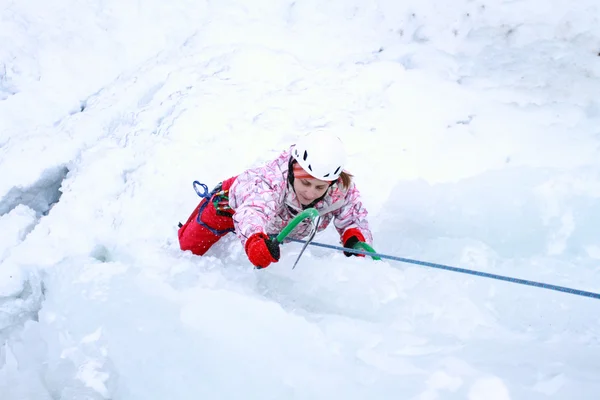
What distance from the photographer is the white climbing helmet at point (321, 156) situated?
2.19 meters

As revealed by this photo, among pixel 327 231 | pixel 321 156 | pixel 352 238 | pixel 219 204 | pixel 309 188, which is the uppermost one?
pixel 321 156

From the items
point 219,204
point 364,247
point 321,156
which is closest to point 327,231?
point 364,247

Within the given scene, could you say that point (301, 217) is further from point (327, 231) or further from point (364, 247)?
point (327, 231)

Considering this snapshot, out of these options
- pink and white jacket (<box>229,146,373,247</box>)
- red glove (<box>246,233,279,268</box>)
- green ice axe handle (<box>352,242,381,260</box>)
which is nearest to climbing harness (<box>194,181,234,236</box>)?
pink and white jacket (<box>229,146,373,247</box>)

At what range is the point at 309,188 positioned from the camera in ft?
7.73

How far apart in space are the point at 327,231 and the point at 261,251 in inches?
36.4

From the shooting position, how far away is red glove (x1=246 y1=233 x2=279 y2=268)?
2.14 m

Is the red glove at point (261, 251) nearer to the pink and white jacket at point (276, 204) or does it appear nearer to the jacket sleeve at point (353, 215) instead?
the pink and white jacket at point (276, 204)

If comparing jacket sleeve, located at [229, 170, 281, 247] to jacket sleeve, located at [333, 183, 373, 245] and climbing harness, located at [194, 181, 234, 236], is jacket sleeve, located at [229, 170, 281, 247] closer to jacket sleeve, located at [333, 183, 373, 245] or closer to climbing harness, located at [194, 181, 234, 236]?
climbing harness, located at [194, 181, 234, 236]

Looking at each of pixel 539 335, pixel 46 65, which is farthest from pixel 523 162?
pixel 46 65

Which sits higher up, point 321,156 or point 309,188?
point 321,156

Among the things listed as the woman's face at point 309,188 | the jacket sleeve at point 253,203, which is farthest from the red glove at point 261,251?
the woman's face at point 309,188

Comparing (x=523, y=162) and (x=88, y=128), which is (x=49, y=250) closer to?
(x=88, y=128)

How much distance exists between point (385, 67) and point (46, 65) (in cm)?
379
